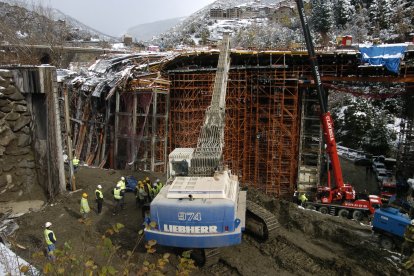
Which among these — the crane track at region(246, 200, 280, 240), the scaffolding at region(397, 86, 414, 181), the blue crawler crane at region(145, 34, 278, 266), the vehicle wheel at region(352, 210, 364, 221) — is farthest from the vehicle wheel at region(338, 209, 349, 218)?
the scaffolding at region(397, 86, 414, 181)

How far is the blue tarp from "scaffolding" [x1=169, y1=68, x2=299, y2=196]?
4.15 metres

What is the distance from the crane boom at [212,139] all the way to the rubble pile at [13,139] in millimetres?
6805

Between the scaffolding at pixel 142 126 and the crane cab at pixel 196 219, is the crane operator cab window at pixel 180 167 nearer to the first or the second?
the crane cab at pixel 196 219

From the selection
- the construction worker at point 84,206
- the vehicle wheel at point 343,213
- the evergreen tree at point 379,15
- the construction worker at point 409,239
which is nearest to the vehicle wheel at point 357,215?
the vehicle wheel at point 343,213

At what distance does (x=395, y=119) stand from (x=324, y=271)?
32.9 m

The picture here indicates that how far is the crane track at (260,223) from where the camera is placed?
10.8 m

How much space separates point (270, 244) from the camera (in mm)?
10875

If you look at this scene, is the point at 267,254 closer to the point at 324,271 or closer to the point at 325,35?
the point at 324,271

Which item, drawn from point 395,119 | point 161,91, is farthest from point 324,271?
point 395,119

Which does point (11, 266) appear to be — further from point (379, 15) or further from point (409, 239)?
point (379, 15)

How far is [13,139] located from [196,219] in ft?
27.9

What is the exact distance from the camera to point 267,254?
10.3 metres

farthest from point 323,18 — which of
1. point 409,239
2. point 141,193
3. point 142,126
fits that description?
point 409,239

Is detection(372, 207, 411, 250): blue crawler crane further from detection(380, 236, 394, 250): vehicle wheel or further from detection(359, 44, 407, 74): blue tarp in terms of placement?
detection(359, 44, 407, 74): blue tarp
